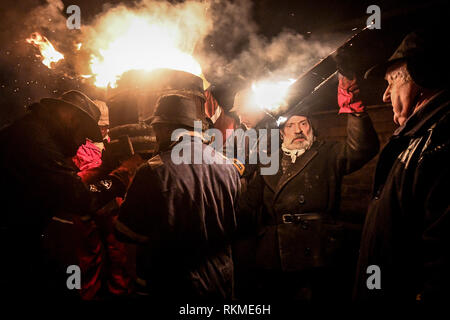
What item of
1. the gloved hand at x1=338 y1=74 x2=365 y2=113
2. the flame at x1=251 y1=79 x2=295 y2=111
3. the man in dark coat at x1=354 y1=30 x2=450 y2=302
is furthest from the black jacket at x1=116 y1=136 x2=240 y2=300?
the flame at x1=251 y1=79 x2=295 y2=111

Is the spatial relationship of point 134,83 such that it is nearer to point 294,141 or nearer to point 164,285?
point 294,141

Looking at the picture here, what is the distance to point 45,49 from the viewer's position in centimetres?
660

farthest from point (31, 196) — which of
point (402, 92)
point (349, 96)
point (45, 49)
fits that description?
point (45, 49)

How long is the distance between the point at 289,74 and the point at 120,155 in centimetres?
491

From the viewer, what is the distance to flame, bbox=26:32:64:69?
6.53 metres

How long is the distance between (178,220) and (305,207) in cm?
197

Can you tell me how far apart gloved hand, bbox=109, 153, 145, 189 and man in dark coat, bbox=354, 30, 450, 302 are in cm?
341

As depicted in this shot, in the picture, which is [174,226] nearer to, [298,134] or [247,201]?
[247,201]

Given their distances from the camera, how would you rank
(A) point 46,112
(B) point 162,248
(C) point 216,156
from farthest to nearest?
(A) point 46,112, (C) point 216,156, (B) point 162,248

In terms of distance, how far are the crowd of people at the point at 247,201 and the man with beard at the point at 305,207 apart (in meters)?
0.02

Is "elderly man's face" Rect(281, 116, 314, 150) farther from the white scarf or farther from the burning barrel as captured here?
the burning barrel

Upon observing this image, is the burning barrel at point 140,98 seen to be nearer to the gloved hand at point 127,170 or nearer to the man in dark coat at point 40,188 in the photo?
the gloved hand at point 127,170
